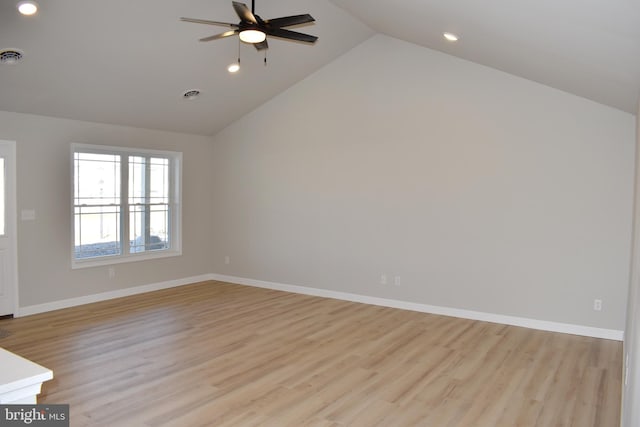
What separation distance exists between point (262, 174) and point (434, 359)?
4.19 m

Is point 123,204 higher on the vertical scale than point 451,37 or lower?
lower

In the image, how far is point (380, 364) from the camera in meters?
4.20

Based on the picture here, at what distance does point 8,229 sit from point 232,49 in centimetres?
338

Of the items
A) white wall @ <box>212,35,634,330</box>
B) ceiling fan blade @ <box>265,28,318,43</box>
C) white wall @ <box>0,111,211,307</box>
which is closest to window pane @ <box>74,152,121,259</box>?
white wall @ <box>0,111,211,307</box>

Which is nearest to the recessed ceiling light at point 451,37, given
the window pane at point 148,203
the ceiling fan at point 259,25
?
the ceiling fan at point 259,25

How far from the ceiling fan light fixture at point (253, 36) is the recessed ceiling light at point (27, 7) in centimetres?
178

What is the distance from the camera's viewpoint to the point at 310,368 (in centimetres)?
408

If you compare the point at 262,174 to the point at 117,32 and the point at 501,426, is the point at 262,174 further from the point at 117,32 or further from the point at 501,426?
the point at 501,426

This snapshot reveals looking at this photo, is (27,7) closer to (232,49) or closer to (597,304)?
(232,49)

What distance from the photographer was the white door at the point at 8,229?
5.50m

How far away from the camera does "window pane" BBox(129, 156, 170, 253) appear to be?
7.02 meters

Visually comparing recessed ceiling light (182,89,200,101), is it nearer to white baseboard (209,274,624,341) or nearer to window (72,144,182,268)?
window (72,144,182,268)

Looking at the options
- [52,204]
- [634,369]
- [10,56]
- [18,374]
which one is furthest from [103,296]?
[634,369]

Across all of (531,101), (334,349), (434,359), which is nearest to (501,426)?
(434,359)
